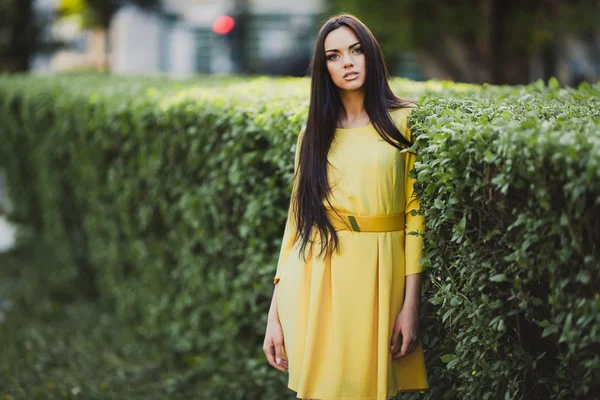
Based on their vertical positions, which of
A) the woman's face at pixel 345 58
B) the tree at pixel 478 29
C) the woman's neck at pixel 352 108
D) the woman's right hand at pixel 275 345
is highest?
the tree at pixel 478 29

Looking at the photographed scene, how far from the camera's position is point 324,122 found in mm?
3330

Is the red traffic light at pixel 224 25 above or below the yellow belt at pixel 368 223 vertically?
above

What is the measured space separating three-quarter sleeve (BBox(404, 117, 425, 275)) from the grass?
2586 millimetres

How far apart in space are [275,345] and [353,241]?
61 centimetres

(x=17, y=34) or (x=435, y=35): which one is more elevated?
(x=435, y=35)

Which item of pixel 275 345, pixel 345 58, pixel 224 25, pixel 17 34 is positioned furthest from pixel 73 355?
pixel 224 25

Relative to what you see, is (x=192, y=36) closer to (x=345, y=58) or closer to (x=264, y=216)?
(x=264, y=216)

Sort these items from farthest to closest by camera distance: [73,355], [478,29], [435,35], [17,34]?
[17,34], [435,35], [478,29], [73,355]

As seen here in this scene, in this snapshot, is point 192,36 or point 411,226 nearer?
point 411,226

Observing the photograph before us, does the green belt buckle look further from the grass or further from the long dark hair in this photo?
the grass

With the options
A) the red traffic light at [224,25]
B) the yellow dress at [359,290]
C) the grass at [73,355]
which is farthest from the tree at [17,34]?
the yellow dress at [359,290]

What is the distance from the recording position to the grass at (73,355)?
17.9ft

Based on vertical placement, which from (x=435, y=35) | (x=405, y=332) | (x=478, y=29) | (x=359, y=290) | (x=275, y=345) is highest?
(x=478, y=29)

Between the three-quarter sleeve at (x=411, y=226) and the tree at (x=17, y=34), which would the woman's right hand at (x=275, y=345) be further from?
the tree at (x=17, y=34)
